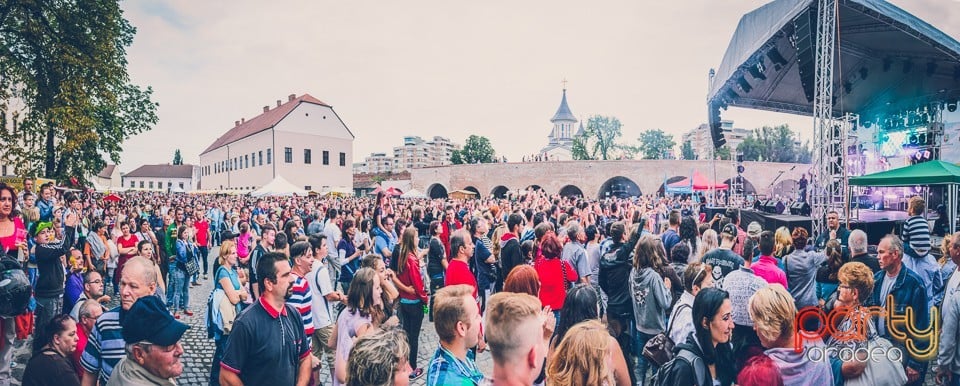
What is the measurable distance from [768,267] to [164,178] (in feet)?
327

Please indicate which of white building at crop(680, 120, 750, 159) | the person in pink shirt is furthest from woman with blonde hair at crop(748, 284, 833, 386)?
white building at crop(680, 120, 750, 159)

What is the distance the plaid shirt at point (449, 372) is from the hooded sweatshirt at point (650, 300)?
236cm

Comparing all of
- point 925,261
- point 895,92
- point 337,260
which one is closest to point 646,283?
point 925,261

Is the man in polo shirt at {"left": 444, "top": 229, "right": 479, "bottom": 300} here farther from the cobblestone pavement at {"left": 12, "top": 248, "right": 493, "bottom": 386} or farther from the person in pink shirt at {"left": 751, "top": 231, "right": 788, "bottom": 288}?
the person in pink shirt at {"left": 751, "top": 231, "right": 788, "bottom": 288}

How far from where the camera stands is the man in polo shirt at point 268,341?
2533 millimetres

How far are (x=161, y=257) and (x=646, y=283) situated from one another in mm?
7947

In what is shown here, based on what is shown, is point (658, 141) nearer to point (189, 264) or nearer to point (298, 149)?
point (298, 149)

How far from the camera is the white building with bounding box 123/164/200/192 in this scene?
273 feet

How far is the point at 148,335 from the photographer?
7.30 feet

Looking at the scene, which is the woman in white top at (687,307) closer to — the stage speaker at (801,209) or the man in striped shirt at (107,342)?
the man in striped shirt at (107,342)

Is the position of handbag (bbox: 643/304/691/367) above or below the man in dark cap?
below

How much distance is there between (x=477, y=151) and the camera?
63.5 metres

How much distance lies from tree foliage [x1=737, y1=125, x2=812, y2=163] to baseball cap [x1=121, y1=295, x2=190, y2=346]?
71.6 m

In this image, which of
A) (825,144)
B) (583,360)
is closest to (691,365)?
(583,360)
